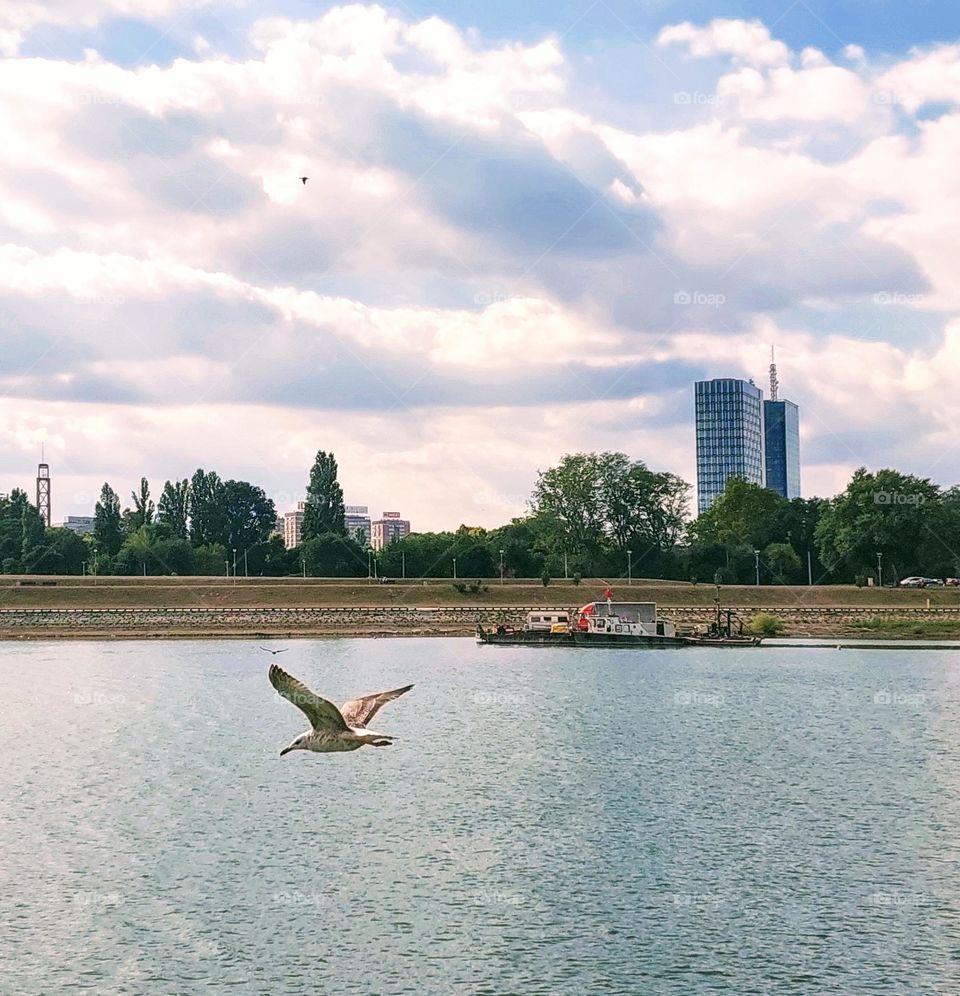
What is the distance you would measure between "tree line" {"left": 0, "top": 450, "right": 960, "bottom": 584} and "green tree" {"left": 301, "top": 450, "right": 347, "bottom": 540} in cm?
17

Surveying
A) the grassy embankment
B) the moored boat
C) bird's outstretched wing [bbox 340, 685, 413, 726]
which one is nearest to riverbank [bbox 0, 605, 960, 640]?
the grassy embankment

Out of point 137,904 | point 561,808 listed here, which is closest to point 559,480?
point 561,808

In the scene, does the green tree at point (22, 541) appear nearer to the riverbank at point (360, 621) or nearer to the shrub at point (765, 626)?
the riverbank at point (360, 621)

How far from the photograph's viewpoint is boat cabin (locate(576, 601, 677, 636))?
109625mm

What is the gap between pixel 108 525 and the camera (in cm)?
18462

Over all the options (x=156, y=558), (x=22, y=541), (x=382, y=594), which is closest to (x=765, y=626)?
(x=382, y=594)

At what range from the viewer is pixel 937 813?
131ft

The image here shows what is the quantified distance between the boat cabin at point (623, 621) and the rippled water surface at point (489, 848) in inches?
1589

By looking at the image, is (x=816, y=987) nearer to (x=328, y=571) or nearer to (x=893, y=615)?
(x=893, y=615)

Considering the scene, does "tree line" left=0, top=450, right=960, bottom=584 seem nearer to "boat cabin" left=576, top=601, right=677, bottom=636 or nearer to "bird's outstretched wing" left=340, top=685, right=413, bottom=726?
"boat cabin" left=576, top=601, right=677, bottom=636

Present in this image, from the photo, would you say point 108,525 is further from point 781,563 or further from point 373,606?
point 781,563

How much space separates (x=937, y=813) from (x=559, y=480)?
145 m

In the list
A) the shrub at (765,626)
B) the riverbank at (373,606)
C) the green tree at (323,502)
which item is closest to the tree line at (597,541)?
the green tree at (323,502)

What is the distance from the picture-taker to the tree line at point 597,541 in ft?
532
